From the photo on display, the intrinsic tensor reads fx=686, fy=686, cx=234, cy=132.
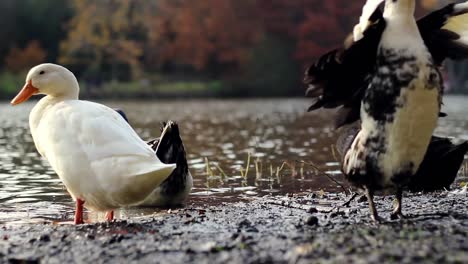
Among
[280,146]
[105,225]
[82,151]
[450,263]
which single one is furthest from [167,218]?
[280,146]

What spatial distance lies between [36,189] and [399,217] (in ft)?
15.4

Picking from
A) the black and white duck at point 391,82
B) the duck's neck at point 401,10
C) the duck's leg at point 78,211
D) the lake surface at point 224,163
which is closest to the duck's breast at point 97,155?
the duck's leg at point 78,211

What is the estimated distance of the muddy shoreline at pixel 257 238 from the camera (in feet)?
12.4

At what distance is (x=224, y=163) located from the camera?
35.1ft

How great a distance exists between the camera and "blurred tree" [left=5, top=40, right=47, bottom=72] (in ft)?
133

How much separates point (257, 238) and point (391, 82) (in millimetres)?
1417

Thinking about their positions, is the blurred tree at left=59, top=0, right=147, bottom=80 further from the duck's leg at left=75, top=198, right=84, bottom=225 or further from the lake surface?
the duck's leg at left=75, top=198, right=84, bottom=225

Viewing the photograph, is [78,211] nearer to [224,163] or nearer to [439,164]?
[439,164]

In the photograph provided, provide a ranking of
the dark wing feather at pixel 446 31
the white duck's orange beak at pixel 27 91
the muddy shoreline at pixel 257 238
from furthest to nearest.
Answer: the white duck's orange beak at pixel 27 91, the dark wing feather at pixel 446 31, the muddy shoreline at pixel 257 238

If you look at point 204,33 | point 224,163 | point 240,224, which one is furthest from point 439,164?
point 204,33

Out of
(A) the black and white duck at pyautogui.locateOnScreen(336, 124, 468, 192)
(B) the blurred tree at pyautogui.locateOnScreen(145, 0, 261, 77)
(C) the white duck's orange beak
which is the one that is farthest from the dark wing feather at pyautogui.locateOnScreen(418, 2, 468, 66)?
(B) the blurred tree at pyautogui.locateOnScreen(145, 0, 261, 77)

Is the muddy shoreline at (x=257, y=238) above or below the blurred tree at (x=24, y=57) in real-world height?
below

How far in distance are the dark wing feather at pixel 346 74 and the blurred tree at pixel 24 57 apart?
124 feet

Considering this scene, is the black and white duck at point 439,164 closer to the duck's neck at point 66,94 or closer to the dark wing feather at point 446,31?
the dark wing feather at point 446,31
